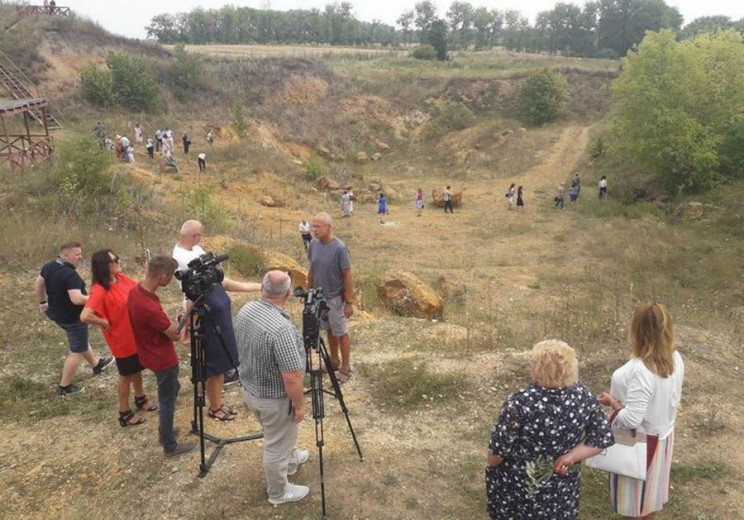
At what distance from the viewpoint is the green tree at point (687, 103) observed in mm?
18938

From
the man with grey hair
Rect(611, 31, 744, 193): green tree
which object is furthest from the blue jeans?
Rect(611, 31, 744, 193): green tree

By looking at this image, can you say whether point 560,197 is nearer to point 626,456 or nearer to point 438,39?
point 626,456

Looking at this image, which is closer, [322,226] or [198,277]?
[198,277]

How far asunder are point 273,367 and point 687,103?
20.8 metres

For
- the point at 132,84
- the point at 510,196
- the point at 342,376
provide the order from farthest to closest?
the point at 132,84, the point at 510,196, the point at 342,376

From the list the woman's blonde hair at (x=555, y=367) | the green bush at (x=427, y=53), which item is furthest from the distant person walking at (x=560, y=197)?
the green bush at (x=427, y=53)

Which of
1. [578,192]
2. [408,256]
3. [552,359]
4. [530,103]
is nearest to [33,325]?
[552,359]

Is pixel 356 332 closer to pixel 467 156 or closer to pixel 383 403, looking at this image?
pixel 383 403

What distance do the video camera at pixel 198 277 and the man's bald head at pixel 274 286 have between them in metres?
0.69

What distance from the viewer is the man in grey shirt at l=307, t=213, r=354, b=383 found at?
18.7 feet

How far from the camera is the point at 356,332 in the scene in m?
7.81

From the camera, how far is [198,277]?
160 inches

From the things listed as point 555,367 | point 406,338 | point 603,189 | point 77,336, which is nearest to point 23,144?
point 77,336

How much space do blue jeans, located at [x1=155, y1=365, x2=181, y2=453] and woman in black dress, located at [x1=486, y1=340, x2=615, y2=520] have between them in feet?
8.96
